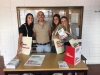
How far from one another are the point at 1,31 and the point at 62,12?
152 cm

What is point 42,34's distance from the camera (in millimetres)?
2193

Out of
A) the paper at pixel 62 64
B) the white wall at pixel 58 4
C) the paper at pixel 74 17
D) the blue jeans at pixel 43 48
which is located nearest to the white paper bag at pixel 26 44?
the blue jeans at pixel 43 48

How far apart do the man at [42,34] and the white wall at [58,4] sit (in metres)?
0.80

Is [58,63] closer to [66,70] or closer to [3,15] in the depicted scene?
[66,70]

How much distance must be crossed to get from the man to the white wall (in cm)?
80

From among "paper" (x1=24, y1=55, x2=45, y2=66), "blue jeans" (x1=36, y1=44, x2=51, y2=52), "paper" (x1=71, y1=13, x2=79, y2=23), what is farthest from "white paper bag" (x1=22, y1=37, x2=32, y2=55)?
"paper" (x1=71, y1=13, x2=79, y2=23)

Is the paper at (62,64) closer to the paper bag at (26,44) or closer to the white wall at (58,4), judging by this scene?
the paper bag at (26,44)

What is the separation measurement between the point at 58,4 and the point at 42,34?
40.1 inches

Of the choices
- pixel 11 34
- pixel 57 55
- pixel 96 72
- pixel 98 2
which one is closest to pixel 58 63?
pixel 57 55

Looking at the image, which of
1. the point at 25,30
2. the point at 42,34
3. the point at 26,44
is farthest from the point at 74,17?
the point at 26,44

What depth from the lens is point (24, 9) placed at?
283 centimetres

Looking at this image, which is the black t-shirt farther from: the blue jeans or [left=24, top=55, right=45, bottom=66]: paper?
[left=24, top=55, right=45, bottom=66]: paper

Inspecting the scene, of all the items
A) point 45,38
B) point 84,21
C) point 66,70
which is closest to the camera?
point 66,70

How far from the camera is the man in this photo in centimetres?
219
